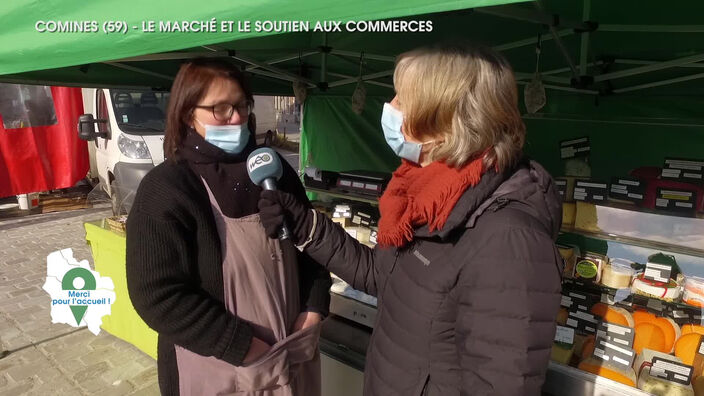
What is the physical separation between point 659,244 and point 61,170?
32.7 feet

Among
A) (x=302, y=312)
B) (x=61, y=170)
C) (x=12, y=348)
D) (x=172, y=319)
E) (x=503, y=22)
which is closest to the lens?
(x=172, y=319)

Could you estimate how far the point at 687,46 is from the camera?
2.17 metres

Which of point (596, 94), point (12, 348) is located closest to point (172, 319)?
point (596, 94)

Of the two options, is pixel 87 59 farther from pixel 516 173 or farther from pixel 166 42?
pixel 516 173

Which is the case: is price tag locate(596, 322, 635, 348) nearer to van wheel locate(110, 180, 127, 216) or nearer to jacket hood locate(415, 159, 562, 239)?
jacket hood locate(415, 159, 562, 239)

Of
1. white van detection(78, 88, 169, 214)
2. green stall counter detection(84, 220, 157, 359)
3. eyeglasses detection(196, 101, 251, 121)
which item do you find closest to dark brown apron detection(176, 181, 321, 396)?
eyeglasses detection(196, 101, 251, 121)

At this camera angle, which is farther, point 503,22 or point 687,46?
point 503,22

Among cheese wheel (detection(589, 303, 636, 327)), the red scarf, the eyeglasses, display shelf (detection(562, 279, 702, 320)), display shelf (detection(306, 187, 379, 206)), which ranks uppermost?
the eyeglasses

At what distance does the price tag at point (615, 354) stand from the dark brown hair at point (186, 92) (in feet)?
6.47

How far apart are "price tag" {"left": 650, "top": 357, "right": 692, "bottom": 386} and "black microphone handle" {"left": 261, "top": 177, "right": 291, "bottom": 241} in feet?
5.42

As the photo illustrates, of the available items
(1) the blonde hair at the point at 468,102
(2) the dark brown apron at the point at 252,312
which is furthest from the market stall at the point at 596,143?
(2) the dark brown apron at the point at 252,312

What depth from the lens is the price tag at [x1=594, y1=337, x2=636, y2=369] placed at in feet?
6.34

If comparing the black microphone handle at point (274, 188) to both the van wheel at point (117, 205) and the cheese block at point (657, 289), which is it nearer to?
the cheese block at point (657, 289)

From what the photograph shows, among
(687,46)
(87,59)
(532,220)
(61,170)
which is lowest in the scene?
(61,170)
